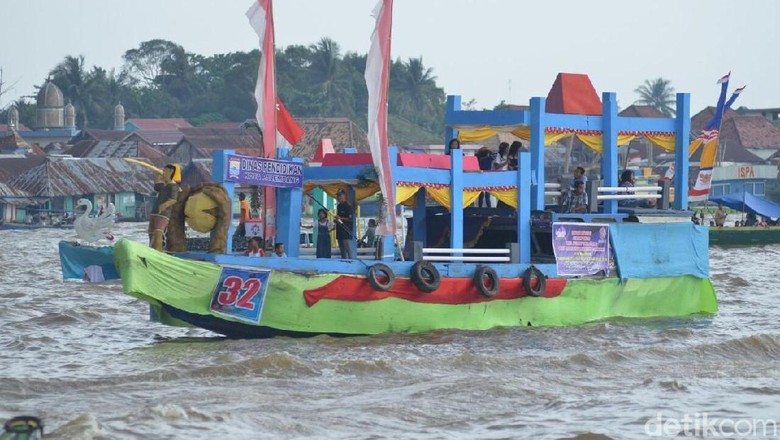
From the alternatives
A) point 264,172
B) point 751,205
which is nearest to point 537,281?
point 264,172

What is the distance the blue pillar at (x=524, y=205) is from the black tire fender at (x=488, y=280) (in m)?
1.01

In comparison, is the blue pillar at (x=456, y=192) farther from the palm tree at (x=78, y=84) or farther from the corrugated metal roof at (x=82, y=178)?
the palm tree at (x=78, y=84)

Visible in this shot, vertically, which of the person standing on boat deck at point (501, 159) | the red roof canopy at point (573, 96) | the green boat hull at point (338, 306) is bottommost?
the green boat hull at point (338, 306)

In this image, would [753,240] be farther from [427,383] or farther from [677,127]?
[427,383]

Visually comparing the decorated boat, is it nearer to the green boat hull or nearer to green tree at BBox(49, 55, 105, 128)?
the green boat hull

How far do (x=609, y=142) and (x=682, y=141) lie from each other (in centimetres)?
128

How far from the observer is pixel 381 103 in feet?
51.8

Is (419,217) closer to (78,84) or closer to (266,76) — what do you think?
(266,76)

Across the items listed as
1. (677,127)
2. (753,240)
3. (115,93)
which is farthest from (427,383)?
(115,93)

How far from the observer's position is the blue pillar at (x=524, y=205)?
16.9 meters

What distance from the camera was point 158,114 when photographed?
113062 millimetres

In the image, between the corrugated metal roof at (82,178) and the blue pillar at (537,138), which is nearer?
the blue pillar at (537,138)

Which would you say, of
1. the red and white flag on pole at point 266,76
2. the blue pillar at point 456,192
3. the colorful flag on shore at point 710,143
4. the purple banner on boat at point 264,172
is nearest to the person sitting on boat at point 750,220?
the colorful flag on shore at point 710,143

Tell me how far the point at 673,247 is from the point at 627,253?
94 centimetres
